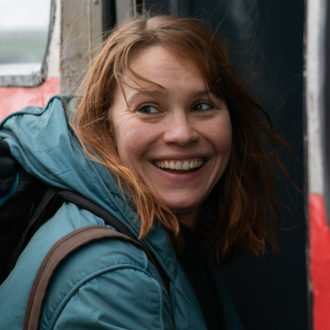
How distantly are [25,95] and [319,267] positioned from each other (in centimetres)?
225

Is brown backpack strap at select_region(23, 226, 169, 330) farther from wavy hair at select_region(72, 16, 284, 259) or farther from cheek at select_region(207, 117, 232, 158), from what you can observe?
cheek at select_region(207, 117, 232, 158)

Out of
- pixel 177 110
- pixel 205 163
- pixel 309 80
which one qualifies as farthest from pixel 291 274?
pixel 309 80

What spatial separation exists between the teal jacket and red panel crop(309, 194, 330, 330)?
34cm

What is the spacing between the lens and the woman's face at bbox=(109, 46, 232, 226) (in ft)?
4.26

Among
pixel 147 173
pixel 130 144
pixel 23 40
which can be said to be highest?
pixel 23 40

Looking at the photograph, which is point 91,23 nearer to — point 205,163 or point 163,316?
point 205,163

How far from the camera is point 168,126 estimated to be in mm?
1315

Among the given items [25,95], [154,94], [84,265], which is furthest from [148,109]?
[25,95]

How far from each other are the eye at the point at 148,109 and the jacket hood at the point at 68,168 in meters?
0.22

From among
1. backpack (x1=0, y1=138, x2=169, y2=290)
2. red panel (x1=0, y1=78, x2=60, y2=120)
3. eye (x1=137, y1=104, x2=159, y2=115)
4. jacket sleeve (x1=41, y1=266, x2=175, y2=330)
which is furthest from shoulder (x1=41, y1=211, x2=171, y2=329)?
red panel (x1=0, y1=78, x2=60, y2=120)

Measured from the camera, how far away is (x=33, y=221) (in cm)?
116

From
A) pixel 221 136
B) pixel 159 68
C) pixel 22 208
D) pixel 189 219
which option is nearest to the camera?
pixel 22 208

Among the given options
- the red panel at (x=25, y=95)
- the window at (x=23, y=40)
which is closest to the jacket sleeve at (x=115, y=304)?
the red panel at (x=25, y=95)

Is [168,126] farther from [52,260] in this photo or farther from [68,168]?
[52,260]
